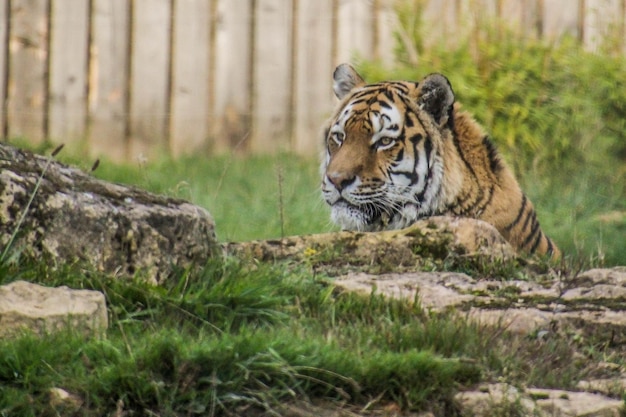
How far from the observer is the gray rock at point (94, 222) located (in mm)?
4254

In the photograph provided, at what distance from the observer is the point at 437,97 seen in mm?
5906

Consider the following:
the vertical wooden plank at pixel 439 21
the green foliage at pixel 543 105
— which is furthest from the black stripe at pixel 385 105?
the vertical wooden plank at pixel 439 21

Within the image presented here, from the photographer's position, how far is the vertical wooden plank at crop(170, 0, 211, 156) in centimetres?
1020

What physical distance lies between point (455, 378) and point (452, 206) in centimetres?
228

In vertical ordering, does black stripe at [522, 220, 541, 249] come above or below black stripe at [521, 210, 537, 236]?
below

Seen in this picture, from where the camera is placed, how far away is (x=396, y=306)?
444 cm

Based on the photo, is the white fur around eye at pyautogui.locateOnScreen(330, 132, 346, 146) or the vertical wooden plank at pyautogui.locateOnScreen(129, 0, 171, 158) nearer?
the white fur around eye at pyautogui.locateOnScreen(330, 132, 346, 146)

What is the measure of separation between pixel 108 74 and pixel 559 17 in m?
4.17

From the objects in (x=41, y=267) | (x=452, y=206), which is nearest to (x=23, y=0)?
(x=452, y=206)

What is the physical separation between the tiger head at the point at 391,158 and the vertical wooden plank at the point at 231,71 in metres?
4.38

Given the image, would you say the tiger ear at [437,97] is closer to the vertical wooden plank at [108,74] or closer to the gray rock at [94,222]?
the gray rock at [94,222]

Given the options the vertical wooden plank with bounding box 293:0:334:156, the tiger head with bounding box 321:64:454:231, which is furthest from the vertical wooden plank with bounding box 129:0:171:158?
the tiger head with bounding box 321:64:454:231

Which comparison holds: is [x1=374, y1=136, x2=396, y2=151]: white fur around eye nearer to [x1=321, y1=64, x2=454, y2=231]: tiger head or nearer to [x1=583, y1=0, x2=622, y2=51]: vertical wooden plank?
[x1=321, y1=64, x2=454, y2=231]: tiger head

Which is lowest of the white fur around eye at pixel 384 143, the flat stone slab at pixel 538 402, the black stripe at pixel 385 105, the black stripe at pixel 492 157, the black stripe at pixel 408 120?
the flat stone slab at pixel 538 402
